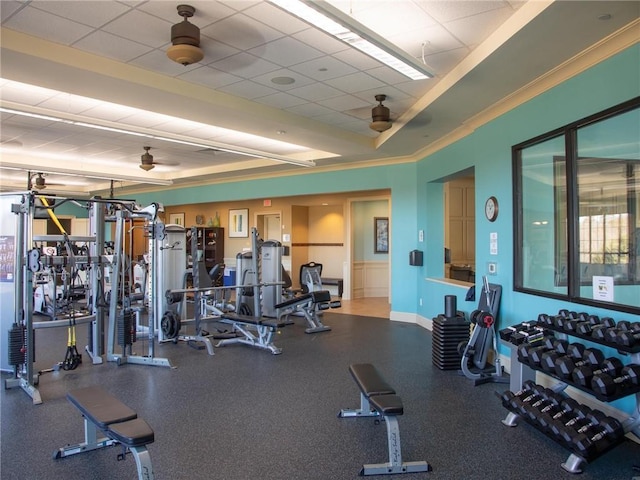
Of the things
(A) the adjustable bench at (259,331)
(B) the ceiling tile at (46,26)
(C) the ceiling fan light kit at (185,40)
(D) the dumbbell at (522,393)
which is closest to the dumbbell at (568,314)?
(D) the dumbbell at (522,393)

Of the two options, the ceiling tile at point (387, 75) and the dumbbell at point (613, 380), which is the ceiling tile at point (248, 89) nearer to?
the ceiling tile at point (387, 75)

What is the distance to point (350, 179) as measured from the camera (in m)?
8.29

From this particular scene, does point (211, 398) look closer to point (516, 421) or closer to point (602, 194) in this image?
point (516, 421)

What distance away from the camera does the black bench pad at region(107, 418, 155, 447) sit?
227 centimetres

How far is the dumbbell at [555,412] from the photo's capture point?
2.87m

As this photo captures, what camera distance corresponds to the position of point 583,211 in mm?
3613

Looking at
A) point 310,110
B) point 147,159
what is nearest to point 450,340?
point 310,110

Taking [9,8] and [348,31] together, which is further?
[9,8]

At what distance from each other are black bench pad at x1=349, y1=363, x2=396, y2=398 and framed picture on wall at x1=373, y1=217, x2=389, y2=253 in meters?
7.32

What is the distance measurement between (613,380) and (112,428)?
112 inches

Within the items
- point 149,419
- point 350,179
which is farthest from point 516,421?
point 350,179

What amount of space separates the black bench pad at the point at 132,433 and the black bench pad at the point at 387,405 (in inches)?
50.6

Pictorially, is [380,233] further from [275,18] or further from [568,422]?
[568,422]

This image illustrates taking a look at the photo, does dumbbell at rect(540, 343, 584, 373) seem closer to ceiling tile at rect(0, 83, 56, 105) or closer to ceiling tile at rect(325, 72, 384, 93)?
ceiling tile at rect(325, 72, 384, 93)
